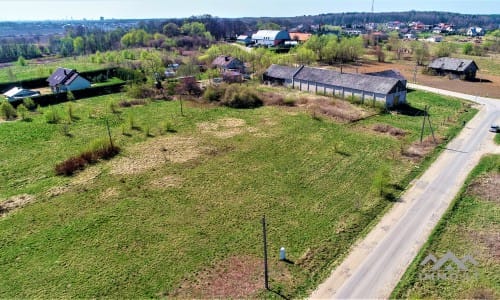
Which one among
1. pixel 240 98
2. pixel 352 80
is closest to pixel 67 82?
pixel 240 98

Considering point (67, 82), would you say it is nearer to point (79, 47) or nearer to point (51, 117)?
point (51, 117)

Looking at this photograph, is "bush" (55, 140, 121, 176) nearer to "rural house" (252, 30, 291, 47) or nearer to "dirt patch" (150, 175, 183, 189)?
"dirt patch" (150, 175, 183, 189)

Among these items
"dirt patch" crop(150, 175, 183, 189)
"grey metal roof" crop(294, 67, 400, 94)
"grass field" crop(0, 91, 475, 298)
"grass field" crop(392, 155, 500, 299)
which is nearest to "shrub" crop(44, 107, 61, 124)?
"grass field" crop(0, 91, 475, 298)

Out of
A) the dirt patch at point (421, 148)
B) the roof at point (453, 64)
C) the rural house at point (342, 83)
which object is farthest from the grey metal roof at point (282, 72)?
the roof at point (453, 64)

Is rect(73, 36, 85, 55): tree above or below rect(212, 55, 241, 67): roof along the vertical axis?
above

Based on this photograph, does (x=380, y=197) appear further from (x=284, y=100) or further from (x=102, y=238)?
(x=284, y=100)

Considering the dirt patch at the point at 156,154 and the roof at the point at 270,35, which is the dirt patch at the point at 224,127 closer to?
the dirt patch at the point at 156,154
